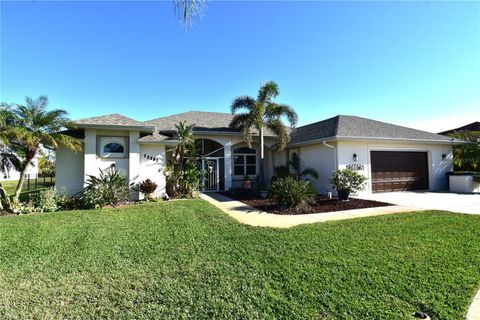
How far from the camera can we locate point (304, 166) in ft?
53.1

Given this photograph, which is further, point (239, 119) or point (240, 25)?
point (239, 119)

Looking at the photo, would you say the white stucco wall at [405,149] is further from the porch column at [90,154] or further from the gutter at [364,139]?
the porch column at [90,154]

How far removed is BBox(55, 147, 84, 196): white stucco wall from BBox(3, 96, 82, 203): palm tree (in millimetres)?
1765

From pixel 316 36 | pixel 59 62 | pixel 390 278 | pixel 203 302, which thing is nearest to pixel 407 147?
pixel 316 36

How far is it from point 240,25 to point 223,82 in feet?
21.0

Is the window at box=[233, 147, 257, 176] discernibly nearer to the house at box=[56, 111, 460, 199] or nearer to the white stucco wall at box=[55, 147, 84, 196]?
the house at box=[56, 111, 460, 199]

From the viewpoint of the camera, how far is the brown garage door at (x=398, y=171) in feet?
47.8

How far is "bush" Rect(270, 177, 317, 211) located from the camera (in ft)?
32.3

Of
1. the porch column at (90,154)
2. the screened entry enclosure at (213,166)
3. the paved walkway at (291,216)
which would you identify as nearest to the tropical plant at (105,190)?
the porch column at (90,154)

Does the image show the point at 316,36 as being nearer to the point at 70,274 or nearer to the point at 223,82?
the point at 223,82

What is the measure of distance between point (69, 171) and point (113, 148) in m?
2.63

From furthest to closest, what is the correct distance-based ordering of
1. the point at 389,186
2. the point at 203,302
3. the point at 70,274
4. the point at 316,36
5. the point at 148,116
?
the point at 148,116 < the point at 389,186 < the point at 316,36 < the point at 70,274 < the point at 203,302

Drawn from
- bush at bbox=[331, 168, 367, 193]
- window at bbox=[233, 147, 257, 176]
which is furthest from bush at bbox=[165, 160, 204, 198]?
bush at bbox=[331, 168, 367, 193]

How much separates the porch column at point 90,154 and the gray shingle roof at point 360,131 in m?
12.3
